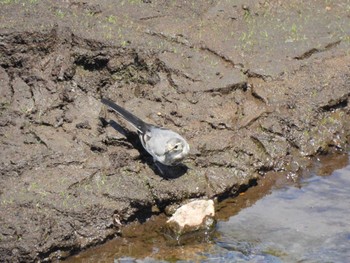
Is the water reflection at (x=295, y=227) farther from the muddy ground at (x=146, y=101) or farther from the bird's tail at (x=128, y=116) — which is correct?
the bird's tail at (x=128, y=116)

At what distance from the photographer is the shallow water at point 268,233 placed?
8.05m

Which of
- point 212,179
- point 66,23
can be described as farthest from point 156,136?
point 66,23

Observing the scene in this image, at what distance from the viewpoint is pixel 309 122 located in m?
10.2

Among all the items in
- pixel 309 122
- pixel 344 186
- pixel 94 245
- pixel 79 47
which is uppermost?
pixel 79 47

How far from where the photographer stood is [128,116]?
29.6 ft

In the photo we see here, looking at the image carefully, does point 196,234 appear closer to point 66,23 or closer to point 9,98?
point 9,98

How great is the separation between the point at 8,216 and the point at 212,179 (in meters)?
2.52

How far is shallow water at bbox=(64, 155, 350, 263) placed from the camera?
26.4 ft

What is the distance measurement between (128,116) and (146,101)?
25.3 inches

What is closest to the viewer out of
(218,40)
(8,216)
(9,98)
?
(8,216)

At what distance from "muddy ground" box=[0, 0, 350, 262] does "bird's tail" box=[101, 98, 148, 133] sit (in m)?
0.19

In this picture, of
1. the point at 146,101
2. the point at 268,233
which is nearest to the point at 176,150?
the point at 146,101

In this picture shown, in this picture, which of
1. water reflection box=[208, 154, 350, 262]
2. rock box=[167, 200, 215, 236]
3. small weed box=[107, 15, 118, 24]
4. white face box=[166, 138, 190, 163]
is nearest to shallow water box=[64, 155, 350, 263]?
water reflection box=[208, 154, 350, 262]

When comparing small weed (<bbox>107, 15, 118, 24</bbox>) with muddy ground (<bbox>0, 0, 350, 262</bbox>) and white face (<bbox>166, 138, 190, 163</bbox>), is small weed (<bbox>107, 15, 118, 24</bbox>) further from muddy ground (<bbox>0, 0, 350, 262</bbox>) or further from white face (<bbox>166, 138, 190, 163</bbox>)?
white face (<bbox>166, 138, 190, 163</bbox>)
